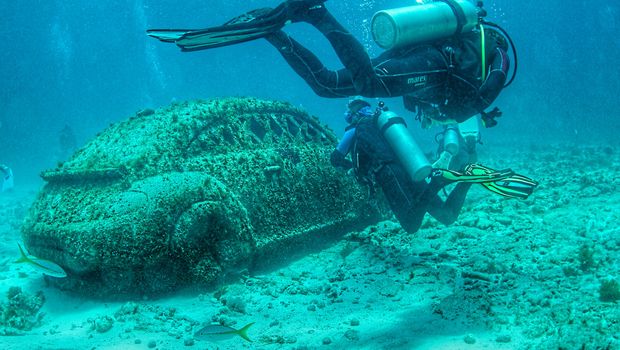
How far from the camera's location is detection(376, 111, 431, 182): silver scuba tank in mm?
4977

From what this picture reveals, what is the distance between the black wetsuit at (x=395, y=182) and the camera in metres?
5.30

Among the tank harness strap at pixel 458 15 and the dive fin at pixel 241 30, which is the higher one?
the dive fin at pixel 241 30

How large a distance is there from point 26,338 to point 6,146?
35.5 metres

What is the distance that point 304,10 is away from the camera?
4.23m

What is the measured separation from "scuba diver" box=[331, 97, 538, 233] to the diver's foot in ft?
5.61

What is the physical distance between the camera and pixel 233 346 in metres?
3.09

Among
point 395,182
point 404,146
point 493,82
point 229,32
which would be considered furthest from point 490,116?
point 229,32

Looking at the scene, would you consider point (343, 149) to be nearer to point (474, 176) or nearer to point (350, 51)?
point (350, 51)

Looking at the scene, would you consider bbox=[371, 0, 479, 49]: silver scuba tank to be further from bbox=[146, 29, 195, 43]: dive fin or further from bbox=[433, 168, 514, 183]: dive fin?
bbox=[146, 29, 195, 43]: dive fin

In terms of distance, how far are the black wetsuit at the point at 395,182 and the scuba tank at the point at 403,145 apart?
183 millimetres

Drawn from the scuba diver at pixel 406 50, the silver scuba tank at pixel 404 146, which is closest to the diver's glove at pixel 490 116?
the scuba diver at pixel 406 50

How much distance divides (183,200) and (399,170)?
9.65 feet

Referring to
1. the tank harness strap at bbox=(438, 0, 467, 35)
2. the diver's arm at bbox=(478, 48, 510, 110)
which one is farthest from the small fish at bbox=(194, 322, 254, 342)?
the tank harness strap at bbox=(438, 0, 467, 35)

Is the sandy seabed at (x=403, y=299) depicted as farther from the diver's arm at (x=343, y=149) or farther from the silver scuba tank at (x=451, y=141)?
the silver scuba tank at (x=451, y=141)
